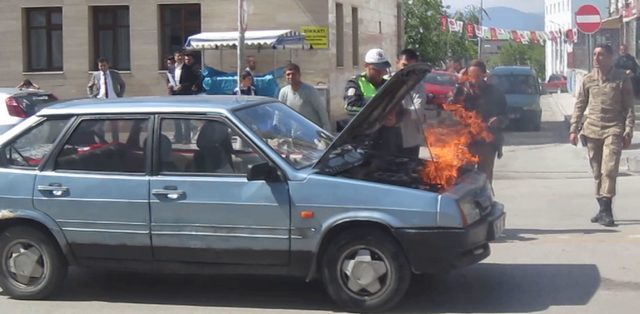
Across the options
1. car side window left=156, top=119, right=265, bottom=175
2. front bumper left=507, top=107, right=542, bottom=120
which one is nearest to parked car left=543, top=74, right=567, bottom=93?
front bumper left=507, top=107, right=542, bottom=120

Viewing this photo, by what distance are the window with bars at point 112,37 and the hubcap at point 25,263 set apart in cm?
1841

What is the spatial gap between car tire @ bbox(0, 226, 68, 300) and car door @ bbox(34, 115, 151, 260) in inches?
8.2

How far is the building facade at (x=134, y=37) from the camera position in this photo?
969 inches

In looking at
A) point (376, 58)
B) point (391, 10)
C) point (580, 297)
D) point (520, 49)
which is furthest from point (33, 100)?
point (520, 49)

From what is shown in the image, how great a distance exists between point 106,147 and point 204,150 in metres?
0.82

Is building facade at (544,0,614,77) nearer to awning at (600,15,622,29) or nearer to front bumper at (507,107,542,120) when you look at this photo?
awning at (600,15,622,29)

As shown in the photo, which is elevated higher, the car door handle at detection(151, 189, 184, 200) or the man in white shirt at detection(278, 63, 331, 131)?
the man in white shirt at detection(278, 63, 331, 131)

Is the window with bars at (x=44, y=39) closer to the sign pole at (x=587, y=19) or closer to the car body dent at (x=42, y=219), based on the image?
the sign pole at (x=587, y=19)

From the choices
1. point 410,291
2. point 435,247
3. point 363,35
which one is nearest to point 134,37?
point 363,35

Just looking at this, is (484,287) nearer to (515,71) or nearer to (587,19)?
(587,19)

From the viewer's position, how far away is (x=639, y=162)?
1528cm

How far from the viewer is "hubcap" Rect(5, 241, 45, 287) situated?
7566 mm

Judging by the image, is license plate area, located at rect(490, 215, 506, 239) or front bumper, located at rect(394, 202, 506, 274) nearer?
front bumper, located at rect(394, 202, 506, 274)

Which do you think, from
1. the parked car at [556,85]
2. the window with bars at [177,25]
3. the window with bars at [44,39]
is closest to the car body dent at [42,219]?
the window with bars at [177,25]
